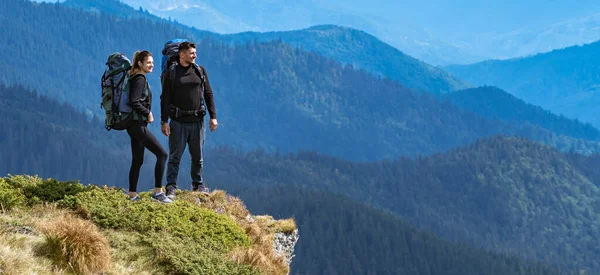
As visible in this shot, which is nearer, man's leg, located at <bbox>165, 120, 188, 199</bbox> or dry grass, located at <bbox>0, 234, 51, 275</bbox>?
dry grass, located at <bbox>0, 234, 51, 275</bbox>

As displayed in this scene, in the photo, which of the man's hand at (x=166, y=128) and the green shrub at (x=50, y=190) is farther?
the man's hand at (x=166, y=128)

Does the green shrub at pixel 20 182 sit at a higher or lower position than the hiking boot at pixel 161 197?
higher

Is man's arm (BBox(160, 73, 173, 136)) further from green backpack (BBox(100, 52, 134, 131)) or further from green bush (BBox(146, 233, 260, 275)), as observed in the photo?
green bush (BBox(146, 233, 260, 275))

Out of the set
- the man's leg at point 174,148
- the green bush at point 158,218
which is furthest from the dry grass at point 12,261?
the man's leg at point 174,148

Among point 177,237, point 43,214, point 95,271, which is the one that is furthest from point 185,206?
point 95,271

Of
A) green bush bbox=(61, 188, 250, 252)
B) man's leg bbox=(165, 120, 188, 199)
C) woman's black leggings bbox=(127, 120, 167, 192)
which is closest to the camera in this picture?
green bush bbox=(61, 188, 250, 252)

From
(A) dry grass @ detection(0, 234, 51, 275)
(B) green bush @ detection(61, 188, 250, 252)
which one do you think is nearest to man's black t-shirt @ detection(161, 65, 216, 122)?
(B) green bush @ detection(61, 188, 250, 252)

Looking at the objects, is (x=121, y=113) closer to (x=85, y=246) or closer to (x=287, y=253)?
(x=85, y=246)

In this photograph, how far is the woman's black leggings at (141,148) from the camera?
57.8ft

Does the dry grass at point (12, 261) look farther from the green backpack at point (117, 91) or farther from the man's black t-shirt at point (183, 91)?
the man's black t-shirt at point (183, 91)

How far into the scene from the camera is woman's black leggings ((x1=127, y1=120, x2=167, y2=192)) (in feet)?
57.8

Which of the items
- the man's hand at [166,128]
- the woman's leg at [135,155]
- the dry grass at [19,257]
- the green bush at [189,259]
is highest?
the man's hand at [166,128]

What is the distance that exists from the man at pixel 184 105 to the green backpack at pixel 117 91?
4.15ft

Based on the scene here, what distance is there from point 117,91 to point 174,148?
333 cm
